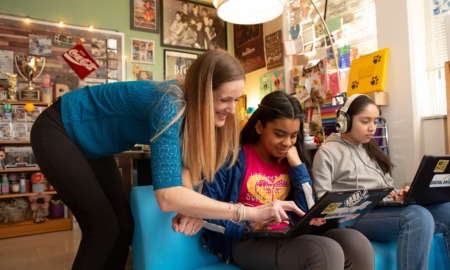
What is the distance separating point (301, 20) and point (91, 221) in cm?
285

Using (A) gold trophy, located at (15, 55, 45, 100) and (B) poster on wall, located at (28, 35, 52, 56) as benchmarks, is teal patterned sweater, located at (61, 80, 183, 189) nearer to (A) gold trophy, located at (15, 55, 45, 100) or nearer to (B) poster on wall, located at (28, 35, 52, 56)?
(A) gold trophy, located at (15, 55, 45, 100)

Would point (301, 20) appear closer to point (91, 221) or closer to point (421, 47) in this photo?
point (421, 47)

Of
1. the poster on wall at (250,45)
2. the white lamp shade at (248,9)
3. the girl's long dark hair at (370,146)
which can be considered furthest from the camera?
the poster on wall at (250,45)

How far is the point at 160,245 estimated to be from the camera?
113 cm

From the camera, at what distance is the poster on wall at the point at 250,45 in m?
3.93

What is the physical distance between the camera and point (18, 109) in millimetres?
3211

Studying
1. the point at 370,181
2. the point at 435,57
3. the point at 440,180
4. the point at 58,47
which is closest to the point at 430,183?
the point at 440,180

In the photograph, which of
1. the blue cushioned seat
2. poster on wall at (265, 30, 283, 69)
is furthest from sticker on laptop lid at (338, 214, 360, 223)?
poster on wall at (265, 30, 283, 69)

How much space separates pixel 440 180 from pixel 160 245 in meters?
1.04

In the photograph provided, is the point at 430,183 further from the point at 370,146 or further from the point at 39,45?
the point at 39,45

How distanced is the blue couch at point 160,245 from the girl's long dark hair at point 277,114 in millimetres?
413

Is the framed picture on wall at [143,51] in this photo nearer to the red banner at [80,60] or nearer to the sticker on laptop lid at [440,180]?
the red banner at [80,60]

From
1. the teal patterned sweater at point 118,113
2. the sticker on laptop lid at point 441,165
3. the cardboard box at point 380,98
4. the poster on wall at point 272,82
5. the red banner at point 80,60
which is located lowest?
the sticker on laptop lid at point 441,165

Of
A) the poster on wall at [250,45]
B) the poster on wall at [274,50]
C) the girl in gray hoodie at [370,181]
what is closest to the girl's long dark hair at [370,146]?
the girl in gray hoodie at [370,181]
